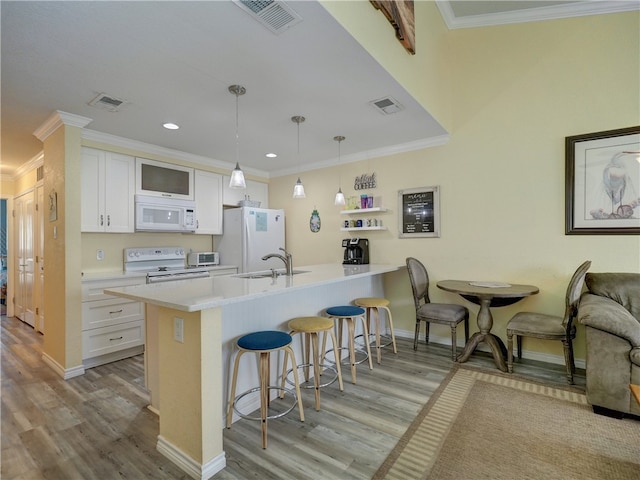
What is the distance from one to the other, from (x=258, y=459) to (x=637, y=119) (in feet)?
13.1

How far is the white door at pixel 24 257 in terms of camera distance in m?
4.68

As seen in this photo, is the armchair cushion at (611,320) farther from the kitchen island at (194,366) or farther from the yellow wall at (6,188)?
the yellow wall at (6,188)

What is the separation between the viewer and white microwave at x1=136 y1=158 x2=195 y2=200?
3797mm

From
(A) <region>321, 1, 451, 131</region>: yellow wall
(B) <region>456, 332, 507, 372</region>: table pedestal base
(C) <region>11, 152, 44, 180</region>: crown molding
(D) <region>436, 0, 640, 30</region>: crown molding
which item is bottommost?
(B) <region>456, 332, 507, 372</region>: table pedestal base

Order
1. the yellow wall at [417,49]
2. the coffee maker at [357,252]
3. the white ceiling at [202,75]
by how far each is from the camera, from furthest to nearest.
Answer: the coffee maker at [357,252] → the yellow wall at [417,49] → the white ceiling at [202,75]

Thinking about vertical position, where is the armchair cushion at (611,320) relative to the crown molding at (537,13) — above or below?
below

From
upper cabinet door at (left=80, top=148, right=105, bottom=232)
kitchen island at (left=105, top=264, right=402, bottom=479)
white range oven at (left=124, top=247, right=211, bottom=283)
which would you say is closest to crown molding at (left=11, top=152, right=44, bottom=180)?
upper cabinet door at (left=80, top=148, right=105, bottom=232)

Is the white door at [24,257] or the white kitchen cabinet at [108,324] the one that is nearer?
the white kitchen cabinet at [108,324]

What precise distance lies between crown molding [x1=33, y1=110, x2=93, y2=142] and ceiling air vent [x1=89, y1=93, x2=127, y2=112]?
395mm

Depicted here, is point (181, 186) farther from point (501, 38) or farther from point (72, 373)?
point (501, 38)

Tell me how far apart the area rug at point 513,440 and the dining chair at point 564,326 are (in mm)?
329

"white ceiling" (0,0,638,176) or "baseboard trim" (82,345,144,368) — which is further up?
"white ceiling" (0,0,638,176)

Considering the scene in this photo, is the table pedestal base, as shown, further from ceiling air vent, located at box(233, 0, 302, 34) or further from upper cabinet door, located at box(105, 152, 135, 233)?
upper cabinet door, located at box(105, 152, 135, 233)

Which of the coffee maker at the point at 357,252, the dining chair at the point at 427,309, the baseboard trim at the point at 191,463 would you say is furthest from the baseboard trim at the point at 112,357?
the dining chair at the point at 427,309
